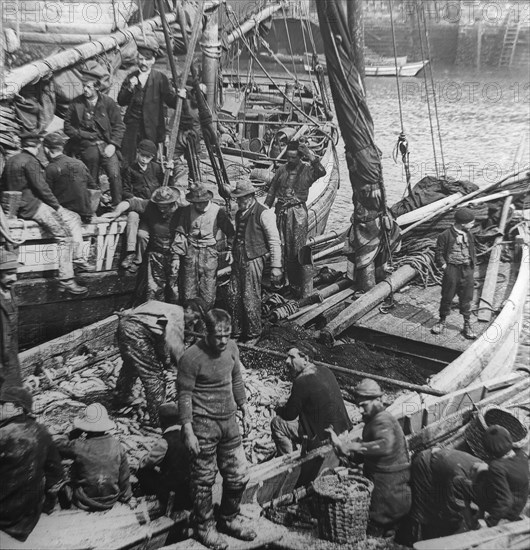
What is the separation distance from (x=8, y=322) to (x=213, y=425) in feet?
6.25

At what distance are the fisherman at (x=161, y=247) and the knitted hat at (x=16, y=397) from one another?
193cm

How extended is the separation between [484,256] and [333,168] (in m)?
4.12

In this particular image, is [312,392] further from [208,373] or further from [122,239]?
[122,239]

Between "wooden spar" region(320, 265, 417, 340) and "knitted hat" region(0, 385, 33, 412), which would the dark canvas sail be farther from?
"knitted hat" region(0, 385, 33, 412)

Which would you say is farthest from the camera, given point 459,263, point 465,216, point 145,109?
point 145,109

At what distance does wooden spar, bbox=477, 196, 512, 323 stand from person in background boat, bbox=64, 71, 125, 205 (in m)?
4.10

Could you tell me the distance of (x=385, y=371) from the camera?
6711 mm

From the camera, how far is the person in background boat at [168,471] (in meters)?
4.66

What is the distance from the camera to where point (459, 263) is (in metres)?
7.16

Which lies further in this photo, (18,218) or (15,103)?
(15,103)

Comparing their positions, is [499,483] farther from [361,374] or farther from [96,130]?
[96,130]

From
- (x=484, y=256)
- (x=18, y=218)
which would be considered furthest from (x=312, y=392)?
(x=484, y=256)

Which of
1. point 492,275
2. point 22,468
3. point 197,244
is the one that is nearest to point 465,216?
point 492,275

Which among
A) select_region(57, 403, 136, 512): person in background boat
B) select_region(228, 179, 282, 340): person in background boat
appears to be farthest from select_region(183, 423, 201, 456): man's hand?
select_region(228, 179, 282, 340): person in background boat
